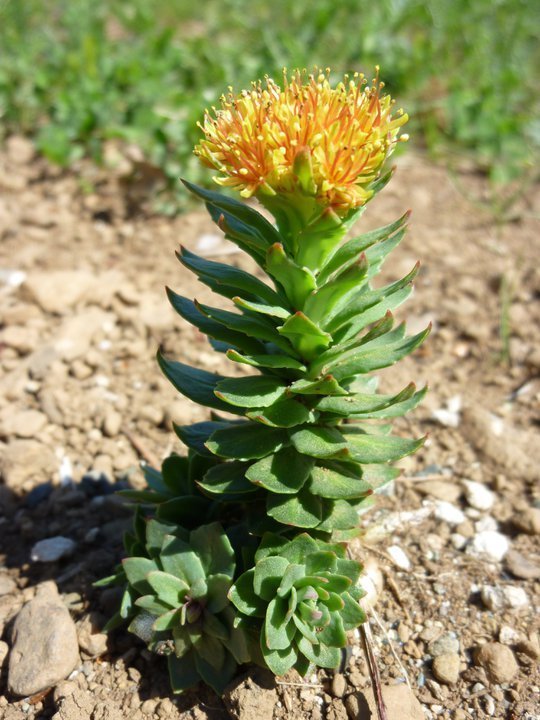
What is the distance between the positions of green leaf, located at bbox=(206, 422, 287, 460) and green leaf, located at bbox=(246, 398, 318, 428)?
0.26ft

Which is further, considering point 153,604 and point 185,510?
point 185,510

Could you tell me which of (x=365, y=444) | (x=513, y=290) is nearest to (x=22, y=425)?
(x=365, y=444)

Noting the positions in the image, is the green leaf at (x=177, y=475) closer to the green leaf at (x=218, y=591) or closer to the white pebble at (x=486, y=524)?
the green leaf at (x=218, y=591)

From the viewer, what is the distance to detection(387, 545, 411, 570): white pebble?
3191 mm

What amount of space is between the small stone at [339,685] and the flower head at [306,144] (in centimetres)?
176

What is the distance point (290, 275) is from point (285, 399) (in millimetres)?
458

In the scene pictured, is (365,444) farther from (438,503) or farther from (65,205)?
(65,205)

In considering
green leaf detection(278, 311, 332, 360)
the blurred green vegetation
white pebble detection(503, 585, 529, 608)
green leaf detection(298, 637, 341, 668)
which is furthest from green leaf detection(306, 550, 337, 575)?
the blurred green vegetation

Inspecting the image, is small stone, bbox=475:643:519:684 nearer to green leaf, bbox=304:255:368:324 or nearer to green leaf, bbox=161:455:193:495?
green leaf, bbox=161:455:193:495

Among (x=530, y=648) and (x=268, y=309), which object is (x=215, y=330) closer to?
(x=268, y=309)

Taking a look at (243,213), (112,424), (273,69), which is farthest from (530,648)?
(273,69)

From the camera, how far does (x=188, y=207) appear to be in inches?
216

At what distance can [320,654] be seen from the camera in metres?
2.54

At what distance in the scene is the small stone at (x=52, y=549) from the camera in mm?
3320
